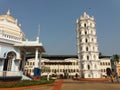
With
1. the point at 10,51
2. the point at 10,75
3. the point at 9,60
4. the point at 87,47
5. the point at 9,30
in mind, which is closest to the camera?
the point at 10,75

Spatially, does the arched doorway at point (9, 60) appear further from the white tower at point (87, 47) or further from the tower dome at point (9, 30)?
the white tower at point (87, 47)

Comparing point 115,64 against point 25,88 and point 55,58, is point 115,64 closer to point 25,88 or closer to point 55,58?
point 55,58

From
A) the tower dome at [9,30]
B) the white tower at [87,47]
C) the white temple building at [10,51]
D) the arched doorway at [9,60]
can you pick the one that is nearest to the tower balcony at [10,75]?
the white temple building at [10,51]

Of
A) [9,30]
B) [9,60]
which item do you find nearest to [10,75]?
[9,60]

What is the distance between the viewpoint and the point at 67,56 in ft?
237

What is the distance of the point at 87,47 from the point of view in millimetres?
54000

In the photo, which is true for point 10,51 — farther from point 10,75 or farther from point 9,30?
point 9,30

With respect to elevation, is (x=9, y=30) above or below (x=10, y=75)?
above

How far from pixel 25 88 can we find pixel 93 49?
40.6 m

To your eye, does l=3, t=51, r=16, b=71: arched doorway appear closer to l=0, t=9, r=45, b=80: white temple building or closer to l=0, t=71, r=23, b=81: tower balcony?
l=0, t=9, r=45, b=80: white temple building

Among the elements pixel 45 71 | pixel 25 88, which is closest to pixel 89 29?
pixel 45 71

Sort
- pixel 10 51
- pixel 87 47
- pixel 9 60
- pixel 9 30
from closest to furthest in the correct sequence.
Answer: pixel 10 51 → pixel 9 60 → pixel 9 30 → pixel 87 47

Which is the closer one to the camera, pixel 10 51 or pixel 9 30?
pixel 10 51

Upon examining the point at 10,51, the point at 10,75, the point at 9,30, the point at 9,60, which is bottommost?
the point at 10,75
